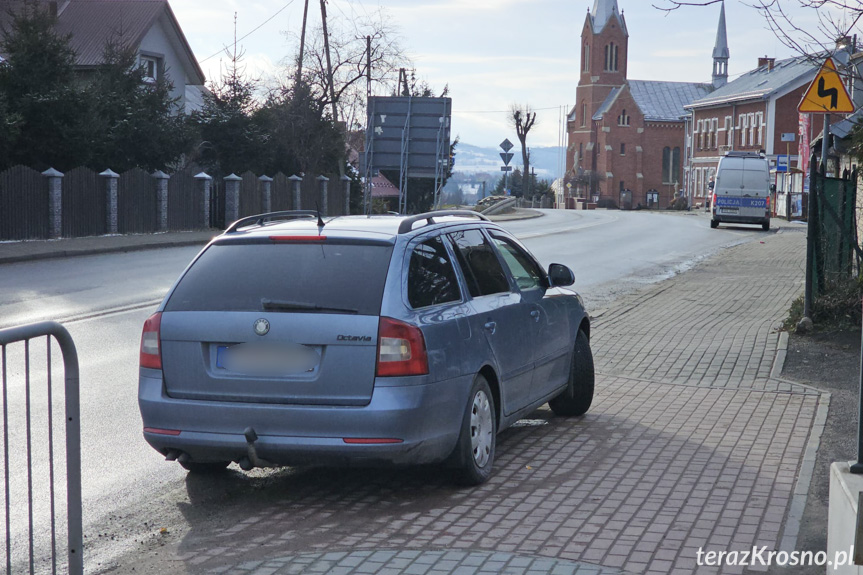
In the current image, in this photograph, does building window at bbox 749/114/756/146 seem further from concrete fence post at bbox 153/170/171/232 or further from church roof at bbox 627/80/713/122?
concrete fence post at bbox 153/170/171/232

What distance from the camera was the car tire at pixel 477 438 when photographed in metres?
5.84

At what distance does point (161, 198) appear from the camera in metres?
31.1

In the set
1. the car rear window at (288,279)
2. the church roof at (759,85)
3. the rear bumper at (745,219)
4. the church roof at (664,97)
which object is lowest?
the rear bumper at (745,219)

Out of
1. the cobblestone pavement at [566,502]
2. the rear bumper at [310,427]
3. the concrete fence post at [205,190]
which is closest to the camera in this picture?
the cobblestone pavement at [566,502]

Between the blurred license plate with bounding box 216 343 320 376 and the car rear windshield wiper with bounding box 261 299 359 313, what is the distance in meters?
0.20

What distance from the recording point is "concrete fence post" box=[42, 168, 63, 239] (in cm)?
2631

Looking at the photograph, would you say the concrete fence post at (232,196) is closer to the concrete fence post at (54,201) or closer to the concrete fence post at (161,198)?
the concrete fence post at (161,198)

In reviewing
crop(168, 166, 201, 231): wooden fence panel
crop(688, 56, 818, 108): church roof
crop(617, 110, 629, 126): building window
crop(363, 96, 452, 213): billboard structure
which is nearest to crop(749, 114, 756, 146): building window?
crop(688, 56, 818, 108): church roof

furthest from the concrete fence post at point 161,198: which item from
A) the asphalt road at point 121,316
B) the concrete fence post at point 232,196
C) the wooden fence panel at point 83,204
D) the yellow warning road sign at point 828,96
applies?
the yellow warning road sign at point 828,96

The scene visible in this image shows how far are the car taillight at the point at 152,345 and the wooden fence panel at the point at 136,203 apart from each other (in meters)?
24.6

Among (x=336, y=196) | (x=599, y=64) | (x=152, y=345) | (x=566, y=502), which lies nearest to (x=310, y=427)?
(x=152, y=345)

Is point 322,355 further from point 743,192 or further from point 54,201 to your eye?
point 743,192

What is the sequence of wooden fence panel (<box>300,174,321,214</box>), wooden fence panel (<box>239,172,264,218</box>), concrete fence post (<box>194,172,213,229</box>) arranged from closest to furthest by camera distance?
concrete fence post (<box>194,172,213,229</box>), wooden fence panel (<box>239,172,264,218</box>), wooden fence panel (<box>300,174,321,214</box>)

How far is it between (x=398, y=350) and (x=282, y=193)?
33044 millimetres
